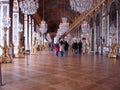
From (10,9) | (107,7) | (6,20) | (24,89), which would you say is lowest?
(24,89)

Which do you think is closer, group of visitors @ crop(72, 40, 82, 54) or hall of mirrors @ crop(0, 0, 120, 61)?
hall of mirrors @ crop(0, 0, 120, 61)

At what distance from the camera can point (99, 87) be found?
16.7 feet

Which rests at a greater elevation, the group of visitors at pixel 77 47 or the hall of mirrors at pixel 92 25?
the hall of mirrors at pixel 92 25

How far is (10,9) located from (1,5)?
706mm

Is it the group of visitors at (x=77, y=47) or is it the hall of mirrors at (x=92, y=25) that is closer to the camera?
the hall of mirrors at (x=92, y=25)

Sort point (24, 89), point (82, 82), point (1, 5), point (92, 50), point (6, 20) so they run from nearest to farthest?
point (24, 89), point (82, 82), point (6, 20), point (1, 5), point (92, 50)

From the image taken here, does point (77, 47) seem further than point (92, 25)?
No

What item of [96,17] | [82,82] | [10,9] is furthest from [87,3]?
[96,17]

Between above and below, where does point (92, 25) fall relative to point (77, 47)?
above

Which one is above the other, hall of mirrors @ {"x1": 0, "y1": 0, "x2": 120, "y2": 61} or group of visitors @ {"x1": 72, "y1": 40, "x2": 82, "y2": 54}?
hall of mirrors @ {"x1": 0, "y1": 0, "x2": 120, "y2": 61}

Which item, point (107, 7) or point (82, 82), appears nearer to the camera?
point (82, 82)

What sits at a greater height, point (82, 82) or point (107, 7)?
point (107, 7)

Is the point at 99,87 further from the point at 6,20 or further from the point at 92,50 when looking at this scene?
the point at 92,50

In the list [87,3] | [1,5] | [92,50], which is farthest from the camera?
[92,50]
